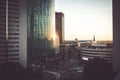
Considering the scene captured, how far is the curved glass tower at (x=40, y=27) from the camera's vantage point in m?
150

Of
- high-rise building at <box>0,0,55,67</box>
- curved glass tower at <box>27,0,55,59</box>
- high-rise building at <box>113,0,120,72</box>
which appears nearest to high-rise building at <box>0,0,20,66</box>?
high-rise building at <box>0,0,55,67</box>

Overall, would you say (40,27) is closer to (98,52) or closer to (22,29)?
(22,29)

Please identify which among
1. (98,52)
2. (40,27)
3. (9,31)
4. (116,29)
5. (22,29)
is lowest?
(98,52)

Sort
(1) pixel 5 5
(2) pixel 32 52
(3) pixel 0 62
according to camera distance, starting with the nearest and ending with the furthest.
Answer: (3) pixel 0 62
(1) pixel 5 5
(2) pixel 32 52

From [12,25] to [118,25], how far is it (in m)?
58.1

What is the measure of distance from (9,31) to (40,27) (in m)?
44.5

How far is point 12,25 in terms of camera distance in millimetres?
121000

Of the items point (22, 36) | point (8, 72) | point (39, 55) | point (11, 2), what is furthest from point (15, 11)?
point (8, 72)

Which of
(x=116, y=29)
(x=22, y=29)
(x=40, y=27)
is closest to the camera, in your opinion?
(x=116, y=29)

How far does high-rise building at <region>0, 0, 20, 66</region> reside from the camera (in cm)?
11344

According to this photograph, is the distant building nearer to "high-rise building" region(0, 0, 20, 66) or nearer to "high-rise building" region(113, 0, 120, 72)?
"high-rise building" region(113, 0, 120, 72)

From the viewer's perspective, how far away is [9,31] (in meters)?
120

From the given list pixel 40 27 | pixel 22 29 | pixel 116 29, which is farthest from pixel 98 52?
pixel 22 29

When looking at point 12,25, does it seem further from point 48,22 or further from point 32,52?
point 48,22
